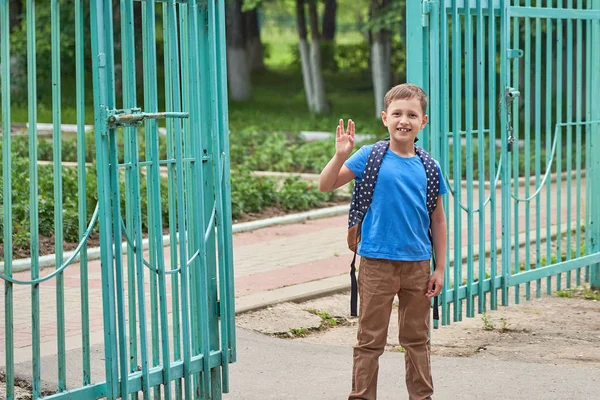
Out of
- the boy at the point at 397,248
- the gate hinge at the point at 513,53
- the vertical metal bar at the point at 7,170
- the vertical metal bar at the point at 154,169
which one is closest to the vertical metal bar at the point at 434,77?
the gate hinge at the point at 513,53

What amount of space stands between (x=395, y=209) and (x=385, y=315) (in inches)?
19.4

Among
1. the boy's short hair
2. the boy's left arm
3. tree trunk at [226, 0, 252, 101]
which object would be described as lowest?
the boy's left arm

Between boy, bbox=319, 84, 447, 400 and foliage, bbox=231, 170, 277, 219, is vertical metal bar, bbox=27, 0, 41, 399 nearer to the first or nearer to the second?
boy, bbox=319, 84, 447, 400

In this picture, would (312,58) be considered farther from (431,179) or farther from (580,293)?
(431,179)

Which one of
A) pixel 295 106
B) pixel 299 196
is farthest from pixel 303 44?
pixel 299 196

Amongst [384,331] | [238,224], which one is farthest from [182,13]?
[238,224]

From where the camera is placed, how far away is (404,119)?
4.70 metres

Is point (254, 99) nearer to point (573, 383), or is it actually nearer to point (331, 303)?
point (331, 303)

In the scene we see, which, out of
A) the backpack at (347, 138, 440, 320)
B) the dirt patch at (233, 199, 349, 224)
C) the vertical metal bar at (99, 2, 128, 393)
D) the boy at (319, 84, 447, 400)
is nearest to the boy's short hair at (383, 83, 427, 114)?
the boy at (319, 84, 447, 400)

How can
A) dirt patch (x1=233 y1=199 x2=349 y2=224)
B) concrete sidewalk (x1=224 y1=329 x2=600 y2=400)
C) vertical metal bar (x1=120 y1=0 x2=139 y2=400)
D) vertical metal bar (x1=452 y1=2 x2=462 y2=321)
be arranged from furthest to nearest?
dirt patch (x1=233 y1=199 x2=349 y2=224) < vertical metal bar (x1=452 y1=2 x2=462 y2=321) < concrete sidewalk (x1=224 y1=329 x2=600 y2=400) < vertical metal bar (x1=120 y1=0 x2=139 y2=400)

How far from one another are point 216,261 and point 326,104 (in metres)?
24.0

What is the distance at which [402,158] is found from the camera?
4758mm

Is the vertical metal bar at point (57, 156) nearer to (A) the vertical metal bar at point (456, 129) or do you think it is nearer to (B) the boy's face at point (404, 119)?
(B) the boy's face at point (404, 119)

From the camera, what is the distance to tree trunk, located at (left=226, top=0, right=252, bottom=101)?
3145cm
